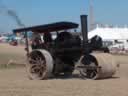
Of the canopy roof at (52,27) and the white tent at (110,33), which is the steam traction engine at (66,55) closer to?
the canopy roof at (52,27)

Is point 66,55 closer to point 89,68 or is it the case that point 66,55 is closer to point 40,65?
point 40,65

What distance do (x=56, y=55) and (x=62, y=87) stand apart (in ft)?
14.1

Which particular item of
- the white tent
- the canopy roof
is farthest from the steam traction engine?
the white tent

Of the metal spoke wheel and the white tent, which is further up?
the metal spoke wheel

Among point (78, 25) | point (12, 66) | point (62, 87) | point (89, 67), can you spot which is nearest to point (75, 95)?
point (62, 87)

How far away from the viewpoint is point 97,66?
16422 mm

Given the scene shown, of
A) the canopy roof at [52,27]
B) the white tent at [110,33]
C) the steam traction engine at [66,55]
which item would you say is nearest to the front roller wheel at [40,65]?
the steam traction engine at [66,55]

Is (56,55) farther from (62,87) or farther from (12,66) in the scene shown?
(12,66)

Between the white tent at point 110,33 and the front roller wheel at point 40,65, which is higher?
the front roller wheel at point 40,65

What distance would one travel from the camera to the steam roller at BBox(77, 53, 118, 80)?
53.8ft

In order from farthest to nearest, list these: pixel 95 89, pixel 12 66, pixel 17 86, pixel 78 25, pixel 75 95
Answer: pixel 12 66 → pixel 78 25 → pixel 17 86 → pixel 95 89 → pixel 75 95

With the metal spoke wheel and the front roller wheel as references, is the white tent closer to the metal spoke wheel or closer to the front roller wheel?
Answer: the front roller wheel

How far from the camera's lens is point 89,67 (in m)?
16.7

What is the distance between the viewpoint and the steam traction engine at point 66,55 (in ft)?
54.6
